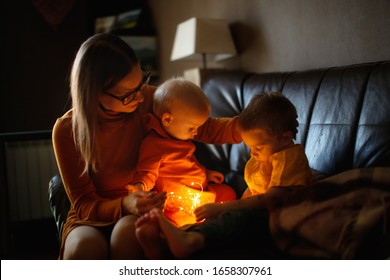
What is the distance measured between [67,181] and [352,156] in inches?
29.8

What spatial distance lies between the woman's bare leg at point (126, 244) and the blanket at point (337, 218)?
29 cm

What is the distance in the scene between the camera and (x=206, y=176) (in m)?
1.15

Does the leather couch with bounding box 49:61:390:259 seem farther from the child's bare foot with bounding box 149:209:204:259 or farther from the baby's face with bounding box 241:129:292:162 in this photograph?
the baby's face with bounding box 241:129:292:162

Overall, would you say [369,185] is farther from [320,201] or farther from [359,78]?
[359,78]

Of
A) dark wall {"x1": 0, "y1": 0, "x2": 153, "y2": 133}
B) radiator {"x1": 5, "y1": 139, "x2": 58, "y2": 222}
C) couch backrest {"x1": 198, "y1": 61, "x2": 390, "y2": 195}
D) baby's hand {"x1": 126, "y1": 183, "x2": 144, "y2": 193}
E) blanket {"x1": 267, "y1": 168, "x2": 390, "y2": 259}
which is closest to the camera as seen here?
blanket {"x1": 267, "y1": 168, "x2": 390, "y2": 259}

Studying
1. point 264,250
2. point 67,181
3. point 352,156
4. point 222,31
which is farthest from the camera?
point 222,31

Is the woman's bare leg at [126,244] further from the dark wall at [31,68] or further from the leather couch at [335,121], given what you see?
the dark wall at [31,68]

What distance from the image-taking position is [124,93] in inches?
36.1

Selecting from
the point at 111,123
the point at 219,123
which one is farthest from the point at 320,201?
the point at 111,123

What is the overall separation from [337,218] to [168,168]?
1.56 feet

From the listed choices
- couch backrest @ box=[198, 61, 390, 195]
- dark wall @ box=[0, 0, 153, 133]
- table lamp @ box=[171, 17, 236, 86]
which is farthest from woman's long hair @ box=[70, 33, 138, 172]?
dark wall @ box=[0, 0, 153, 133]

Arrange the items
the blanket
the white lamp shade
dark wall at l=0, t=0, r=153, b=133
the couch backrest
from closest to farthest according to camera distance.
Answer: the blanket → the couch backrest → the white lamp shade → dark wall at l=0, t=0, r=153, b=133

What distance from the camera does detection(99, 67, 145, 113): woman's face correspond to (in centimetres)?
90

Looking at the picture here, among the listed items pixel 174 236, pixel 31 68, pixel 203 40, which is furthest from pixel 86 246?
pixel 31 68
